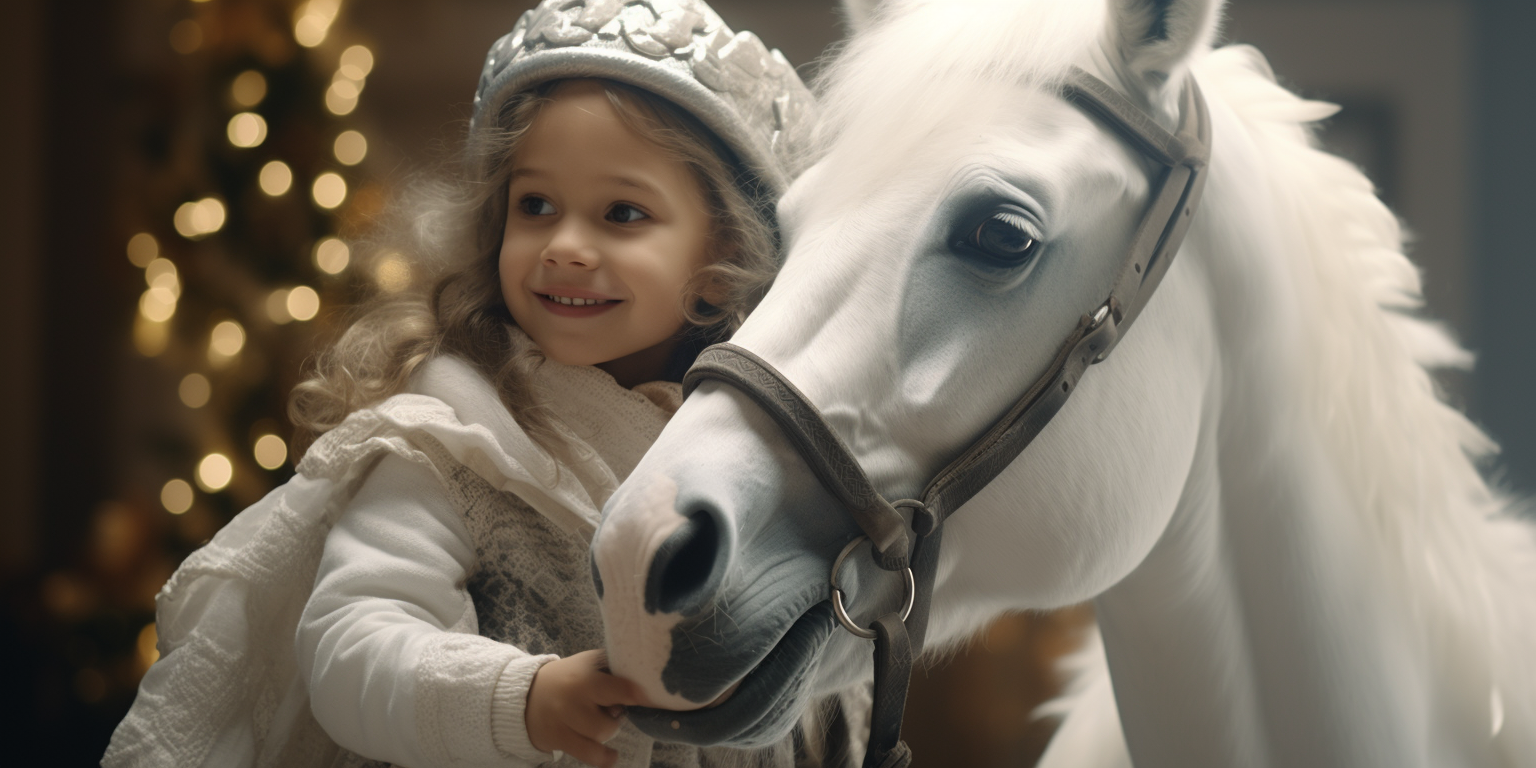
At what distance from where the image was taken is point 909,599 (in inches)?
20.9

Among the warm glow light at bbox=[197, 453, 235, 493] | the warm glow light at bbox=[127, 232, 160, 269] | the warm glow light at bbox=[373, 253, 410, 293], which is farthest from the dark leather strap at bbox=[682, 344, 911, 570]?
the warm glow light at bbox=[127, 232, 160, 269]

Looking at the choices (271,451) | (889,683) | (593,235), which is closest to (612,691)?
(889,683)

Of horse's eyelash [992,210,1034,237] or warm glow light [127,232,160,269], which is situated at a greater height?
horse's eyelash [992,210,1034,237]

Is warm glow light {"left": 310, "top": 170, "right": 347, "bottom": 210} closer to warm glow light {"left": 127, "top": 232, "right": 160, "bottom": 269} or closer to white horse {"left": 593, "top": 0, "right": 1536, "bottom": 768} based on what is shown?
warm glow light {"left": 127, "top": 232, "right": 160, "bottom": 269}

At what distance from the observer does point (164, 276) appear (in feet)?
6.32

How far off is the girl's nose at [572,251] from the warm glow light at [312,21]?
4.98ft

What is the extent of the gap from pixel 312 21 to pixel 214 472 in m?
0.91

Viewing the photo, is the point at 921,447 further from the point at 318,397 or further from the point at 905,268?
the point at 318,397

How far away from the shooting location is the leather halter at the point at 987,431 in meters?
0.50

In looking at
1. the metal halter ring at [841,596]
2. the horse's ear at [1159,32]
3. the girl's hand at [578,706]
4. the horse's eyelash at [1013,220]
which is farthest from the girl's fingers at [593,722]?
the horse's ear at [1159,32]

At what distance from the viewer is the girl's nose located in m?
0.70

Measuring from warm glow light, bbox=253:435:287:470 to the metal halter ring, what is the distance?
1595 mm

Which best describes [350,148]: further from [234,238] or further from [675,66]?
[675,66]

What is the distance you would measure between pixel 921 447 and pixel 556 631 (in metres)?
0.32
